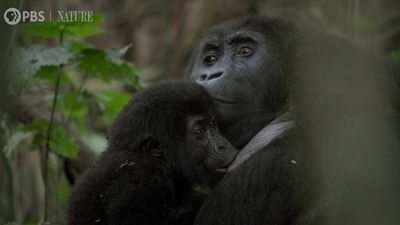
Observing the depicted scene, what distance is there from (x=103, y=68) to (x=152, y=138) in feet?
3.85

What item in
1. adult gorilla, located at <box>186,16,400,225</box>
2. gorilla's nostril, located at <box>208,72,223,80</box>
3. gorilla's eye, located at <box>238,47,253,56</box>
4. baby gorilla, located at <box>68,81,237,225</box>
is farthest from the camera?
gorilla's eye, located at <box>238,47,253,56</box>

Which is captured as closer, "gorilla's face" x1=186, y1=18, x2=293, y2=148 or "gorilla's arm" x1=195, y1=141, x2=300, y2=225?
"gorilla's arm" x1=195, y1=141, x2=300, y2=225

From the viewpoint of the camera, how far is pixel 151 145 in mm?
3521

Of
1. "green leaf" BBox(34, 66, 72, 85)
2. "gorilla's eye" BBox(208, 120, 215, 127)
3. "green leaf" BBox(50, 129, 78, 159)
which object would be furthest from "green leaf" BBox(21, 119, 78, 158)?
"gorilla's eye" BBox(208, 120, 215, 127)

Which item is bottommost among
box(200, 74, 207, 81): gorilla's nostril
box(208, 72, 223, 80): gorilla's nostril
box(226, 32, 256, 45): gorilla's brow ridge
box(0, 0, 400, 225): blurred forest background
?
box(0, 0, 400, 225): blurred forest background

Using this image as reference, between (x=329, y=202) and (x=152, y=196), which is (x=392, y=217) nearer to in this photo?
(x=329, y=202)

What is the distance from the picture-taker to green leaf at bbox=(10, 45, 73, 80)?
3982 mm

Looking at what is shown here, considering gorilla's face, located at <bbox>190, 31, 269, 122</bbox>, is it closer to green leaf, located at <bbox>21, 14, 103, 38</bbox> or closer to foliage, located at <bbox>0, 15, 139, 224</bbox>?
foliage, located at <bbox>0, 15, 139, 224</bbox>

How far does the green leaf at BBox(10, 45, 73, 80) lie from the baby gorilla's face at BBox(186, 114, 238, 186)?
0.99 meters

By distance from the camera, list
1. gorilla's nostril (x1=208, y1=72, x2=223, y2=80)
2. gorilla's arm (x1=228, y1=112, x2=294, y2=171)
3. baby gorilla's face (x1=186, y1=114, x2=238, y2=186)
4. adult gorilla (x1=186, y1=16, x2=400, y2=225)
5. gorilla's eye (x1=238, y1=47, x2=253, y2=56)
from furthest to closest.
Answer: gorilla's eye (x1=238, y1=47, x2=253, y2=56) < gorilla's nostril (x1=208, y1=72, x2=223, y2=80) < baby gorilla's face (x1=186, y1=114, x2=238, y2=186) < gorilla's arm (x1=228, y1=112, x2=294, y2=171) < adult gorilla (x1=186, y1=16, x2=400, y2=225)

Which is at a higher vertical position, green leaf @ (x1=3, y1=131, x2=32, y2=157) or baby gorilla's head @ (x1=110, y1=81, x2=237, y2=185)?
baby gorilla's head @ (x1=110, y1=81, x2=237, y2=185)

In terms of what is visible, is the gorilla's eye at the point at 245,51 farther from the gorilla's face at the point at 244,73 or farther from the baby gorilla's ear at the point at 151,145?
the baby gorilla's ear at the point at 151,145

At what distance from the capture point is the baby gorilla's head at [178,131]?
3525 mm

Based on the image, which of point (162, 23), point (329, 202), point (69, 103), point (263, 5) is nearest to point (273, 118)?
point (329, 202)
